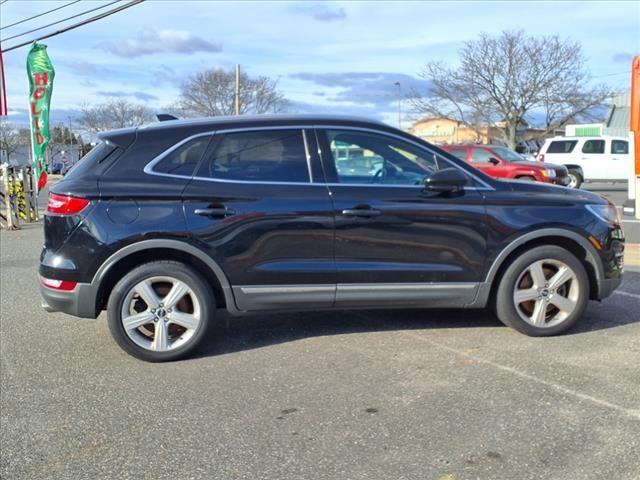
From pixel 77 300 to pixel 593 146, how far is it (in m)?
23.2

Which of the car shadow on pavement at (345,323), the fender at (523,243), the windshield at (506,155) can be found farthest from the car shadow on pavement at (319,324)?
the windshield at (506,155)

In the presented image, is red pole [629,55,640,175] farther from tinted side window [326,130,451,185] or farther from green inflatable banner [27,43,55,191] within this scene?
green inflatable banner [27,43,55,191]

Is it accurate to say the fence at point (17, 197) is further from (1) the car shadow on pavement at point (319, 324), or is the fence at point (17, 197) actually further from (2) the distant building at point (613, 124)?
(2) the distant building at point (613, 124)

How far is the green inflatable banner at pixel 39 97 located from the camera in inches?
630

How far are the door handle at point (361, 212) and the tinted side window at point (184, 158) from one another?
1170mm

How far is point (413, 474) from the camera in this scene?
305 cm

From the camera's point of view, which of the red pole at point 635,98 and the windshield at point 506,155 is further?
the windshield at point 506,155

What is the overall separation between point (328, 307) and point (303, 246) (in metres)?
0.54

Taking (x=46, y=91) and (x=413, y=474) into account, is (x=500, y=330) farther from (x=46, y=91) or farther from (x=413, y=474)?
(x=46, y=91)

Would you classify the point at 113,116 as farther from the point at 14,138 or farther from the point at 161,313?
the point at 161,313

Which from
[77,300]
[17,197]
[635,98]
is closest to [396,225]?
[77,300]

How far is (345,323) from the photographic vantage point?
5.61 m

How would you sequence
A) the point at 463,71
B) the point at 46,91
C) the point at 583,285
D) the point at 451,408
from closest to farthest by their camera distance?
the point at 451,408 → the point at 583,285 → the point at 46,91 → the point at 463,71

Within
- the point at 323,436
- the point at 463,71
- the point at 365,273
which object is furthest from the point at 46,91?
the point at 463,71
